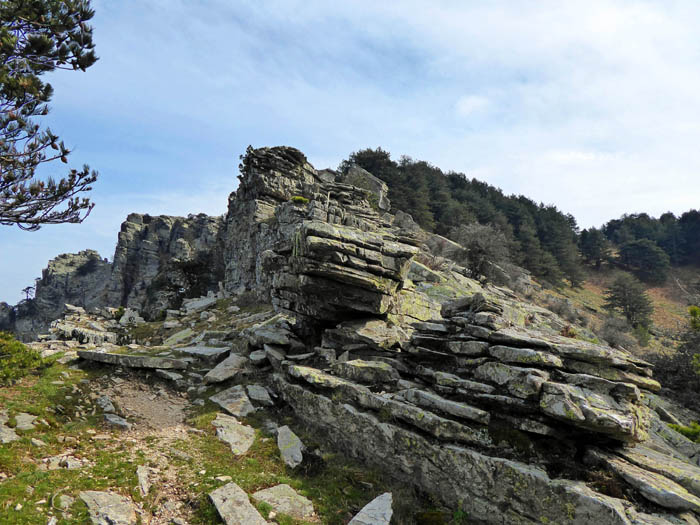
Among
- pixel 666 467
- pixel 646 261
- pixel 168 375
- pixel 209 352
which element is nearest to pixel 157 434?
pixel 168 375

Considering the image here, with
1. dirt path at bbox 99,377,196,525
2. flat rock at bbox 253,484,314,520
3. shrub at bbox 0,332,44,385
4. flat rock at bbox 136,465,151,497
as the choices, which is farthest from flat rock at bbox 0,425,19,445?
flat rock at bbox 253,484,314,520

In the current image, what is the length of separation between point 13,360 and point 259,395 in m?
8.17

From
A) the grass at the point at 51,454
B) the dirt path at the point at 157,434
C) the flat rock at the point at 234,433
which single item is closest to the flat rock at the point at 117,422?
the dirt path at the point at 157,434

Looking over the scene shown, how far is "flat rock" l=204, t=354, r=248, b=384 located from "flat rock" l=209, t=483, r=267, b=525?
660cm

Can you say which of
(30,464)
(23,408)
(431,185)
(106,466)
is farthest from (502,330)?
(431,185)

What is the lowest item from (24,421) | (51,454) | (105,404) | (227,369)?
(105,404)

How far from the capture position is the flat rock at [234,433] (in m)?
9.78

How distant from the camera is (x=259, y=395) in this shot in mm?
12578

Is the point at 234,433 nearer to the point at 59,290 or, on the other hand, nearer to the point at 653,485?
the point at 653,485

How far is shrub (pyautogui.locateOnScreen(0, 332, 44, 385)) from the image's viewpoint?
415 inches

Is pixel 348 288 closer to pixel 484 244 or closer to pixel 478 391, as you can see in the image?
pixel 478 391

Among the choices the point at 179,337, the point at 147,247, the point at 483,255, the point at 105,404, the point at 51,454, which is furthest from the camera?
the point at 147,247

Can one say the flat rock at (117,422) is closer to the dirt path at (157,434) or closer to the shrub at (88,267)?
the dirt path at (157,434)

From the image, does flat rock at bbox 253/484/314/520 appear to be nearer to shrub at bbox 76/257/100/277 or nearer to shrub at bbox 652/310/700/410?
shrub at bbox 652/310/700/410
